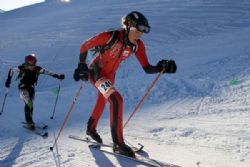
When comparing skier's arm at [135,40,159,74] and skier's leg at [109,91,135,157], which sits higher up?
skier's arm at [135,40,159,74]

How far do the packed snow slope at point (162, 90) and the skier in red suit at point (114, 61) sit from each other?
1.80 ft

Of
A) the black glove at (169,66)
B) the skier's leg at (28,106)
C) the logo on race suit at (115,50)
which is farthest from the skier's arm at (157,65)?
the skier's leg at (28,106)

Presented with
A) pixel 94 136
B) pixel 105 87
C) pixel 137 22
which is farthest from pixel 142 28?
pixel 94 136

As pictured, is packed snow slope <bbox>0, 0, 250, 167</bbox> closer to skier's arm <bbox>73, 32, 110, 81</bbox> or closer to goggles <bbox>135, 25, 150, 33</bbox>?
skier's arm <bbox>73, 32, 110, 81</bbox>

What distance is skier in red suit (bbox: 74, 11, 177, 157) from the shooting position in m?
6.27

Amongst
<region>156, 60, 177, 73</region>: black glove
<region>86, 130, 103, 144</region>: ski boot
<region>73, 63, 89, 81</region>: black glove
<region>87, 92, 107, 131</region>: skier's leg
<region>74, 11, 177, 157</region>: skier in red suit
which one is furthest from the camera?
<region>87, 92, 107, 131</region>: skier's leg

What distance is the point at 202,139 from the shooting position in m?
6.87

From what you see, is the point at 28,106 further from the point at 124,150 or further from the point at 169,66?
the point at 169,66

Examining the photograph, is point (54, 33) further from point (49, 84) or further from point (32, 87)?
point (32, 87)

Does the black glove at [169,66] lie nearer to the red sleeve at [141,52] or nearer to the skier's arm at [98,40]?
the red sleeve at [141,52]

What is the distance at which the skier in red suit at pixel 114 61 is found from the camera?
6270 mm

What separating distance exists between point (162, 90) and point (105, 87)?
4.45 metres

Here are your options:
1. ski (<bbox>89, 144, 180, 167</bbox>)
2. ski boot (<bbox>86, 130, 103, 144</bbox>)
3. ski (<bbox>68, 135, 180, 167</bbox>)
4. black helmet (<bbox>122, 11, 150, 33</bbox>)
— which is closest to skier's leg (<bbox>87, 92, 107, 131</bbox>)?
ski boot (<bbox>86, 130, 103, 144</bbox>)

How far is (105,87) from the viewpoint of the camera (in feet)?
21.1
